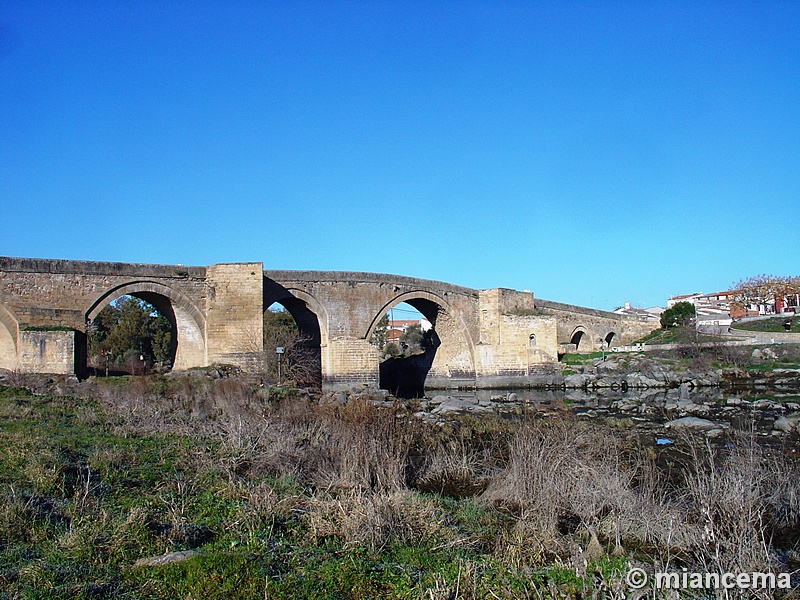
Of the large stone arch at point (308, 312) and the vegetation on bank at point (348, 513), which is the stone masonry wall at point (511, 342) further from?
the vegetation on bank at point (348, 513)

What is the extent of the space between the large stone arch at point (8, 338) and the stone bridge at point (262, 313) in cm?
3

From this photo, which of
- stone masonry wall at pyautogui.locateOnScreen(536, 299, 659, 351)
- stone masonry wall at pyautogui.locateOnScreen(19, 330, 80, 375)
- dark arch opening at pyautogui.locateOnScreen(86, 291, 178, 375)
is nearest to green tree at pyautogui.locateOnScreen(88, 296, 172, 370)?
dark arch opening at pyautogui.locateOnScreen(86, 291, 178, 375)

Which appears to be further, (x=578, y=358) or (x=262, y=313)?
(x=578, y=358)

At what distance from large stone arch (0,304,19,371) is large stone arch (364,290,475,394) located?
15.0 meters

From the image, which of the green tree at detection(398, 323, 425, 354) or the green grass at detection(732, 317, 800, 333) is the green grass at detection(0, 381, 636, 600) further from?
the green tree at detection(398, 323, 425, 354)

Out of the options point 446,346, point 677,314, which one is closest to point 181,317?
point 446,346

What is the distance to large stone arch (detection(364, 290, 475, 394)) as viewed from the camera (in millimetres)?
29031

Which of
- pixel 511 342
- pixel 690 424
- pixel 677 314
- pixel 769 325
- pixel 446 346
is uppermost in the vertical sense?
pixel 677 314

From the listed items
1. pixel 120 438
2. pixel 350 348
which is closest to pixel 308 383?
pixel 350 348

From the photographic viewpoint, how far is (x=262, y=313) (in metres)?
21.3

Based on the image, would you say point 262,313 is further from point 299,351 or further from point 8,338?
point 8,338

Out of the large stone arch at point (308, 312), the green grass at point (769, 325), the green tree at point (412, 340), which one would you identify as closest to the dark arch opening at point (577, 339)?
the green grass at point (769, 325)

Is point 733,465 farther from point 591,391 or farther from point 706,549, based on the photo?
point 591,391

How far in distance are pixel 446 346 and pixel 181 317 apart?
13324mm
